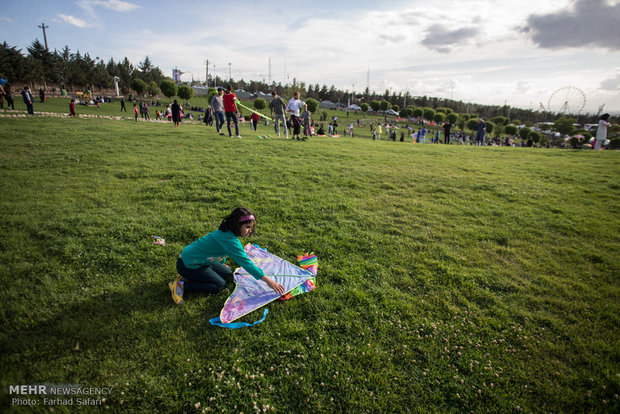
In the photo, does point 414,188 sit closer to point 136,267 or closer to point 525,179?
point 525,179

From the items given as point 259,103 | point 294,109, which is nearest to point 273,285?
point 294,109

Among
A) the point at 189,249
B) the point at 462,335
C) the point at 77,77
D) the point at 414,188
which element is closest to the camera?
the point at 462,335

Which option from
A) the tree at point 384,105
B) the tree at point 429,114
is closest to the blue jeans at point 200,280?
the tree at point 384,105

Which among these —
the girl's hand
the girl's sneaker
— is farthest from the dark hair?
the girl's sneaker

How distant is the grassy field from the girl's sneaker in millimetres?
137

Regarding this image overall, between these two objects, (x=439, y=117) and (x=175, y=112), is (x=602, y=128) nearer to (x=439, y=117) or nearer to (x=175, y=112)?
(x=175, y=112)

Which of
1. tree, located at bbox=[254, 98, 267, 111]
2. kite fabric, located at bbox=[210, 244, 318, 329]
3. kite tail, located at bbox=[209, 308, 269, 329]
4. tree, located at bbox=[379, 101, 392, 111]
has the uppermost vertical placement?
tree, located at bbox=[379, 101, 392, 111]

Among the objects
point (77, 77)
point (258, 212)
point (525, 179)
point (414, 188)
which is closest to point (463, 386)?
point (258, 212)

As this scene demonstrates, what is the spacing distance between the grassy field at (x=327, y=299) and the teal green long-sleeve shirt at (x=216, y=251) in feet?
1.81

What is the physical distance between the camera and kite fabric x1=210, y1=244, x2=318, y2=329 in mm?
3666

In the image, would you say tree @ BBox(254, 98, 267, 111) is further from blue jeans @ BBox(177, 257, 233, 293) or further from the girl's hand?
the girl's hand

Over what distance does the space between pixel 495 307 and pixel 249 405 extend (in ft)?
12.0

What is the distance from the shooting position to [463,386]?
9.73 feet

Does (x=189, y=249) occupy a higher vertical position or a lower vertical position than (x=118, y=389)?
higher
